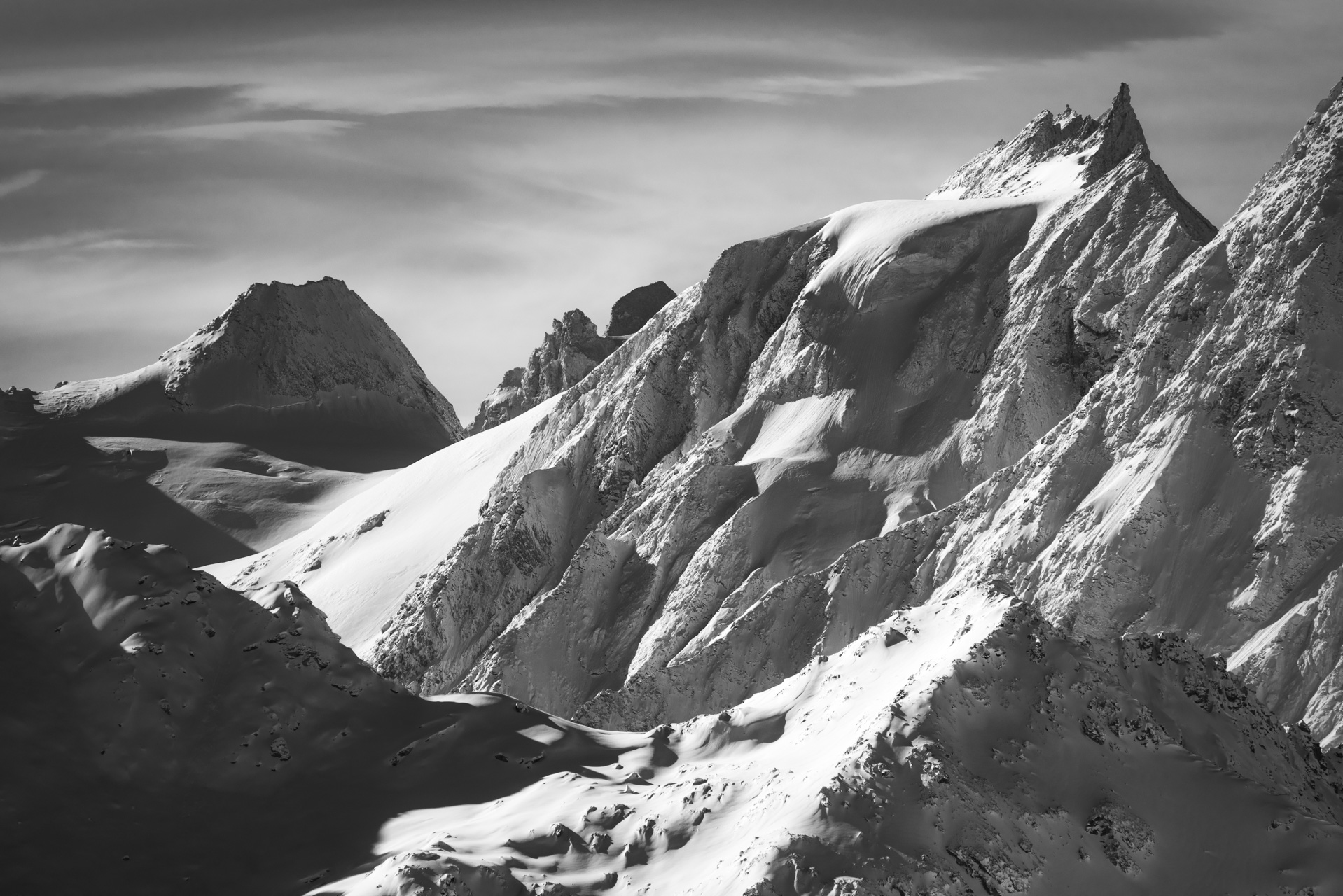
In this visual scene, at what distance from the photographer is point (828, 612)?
86.1 meters

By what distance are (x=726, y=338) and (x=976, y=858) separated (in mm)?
66412

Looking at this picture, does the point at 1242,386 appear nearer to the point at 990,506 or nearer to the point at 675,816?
the point at 990,506

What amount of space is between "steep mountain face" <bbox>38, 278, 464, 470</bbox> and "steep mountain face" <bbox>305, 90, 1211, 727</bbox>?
6167 cm

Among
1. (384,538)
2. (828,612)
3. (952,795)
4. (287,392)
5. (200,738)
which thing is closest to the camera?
(952,795)

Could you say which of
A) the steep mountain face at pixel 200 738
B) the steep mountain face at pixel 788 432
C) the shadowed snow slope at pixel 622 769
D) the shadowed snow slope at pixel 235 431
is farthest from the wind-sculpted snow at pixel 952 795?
the shadowed snow slope at pixel 235 431

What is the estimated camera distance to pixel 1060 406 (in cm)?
9262

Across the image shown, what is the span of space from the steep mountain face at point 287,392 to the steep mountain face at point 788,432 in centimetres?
6167

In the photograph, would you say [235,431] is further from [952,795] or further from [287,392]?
[952,795]

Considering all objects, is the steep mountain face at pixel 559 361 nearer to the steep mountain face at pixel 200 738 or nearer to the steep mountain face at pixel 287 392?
the steep mountain face at pixel 287 392

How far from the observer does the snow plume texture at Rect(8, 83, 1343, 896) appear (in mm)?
53625

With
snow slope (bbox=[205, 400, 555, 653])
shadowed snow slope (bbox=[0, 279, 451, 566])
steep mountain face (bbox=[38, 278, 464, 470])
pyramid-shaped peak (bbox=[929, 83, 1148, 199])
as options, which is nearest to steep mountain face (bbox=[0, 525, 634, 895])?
snow slope (bbox=[205, 400, 555, 653])

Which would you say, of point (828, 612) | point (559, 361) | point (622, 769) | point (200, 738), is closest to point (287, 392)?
point (559, 361)

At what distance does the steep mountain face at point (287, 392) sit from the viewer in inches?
6850

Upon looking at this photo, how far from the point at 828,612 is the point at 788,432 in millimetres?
18896
